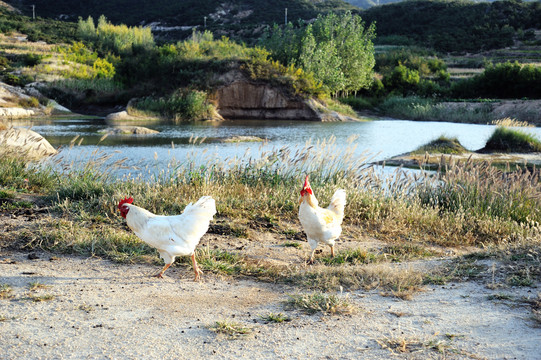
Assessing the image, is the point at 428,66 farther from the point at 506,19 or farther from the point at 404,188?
the point at 404,188

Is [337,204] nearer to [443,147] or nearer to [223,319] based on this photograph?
[223,319]

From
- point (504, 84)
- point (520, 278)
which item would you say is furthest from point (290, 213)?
point (504, 84)

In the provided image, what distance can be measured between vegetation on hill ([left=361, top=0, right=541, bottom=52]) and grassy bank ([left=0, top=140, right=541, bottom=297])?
7801 centimetres

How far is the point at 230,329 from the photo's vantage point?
4.74 m

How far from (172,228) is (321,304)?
1946 millimetres

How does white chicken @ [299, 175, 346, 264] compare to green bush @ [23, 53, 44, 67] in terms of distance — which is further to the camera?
green bush @ [23, 53, 44, 67]

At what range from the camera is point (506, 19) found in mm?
87875

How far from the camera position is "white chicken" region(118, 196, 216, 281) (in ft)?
19.9

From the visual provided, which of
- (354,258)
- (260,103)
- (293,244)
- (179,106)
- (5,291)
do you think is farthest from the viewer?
(260,103)

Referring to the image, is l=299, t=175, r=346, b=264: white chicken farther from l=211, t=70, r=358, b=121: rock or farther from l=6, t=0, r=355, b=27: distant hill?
l=6, t=0, r=355, b=27: distant hill

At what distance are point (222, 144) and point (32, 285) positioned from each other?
66.3 ft

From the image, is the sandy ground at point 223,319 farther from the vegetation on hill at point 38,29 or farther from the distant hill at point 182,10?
the distant hill at point 182,10

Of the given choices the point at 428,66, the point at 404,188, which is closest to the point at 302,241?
the point at 404,188

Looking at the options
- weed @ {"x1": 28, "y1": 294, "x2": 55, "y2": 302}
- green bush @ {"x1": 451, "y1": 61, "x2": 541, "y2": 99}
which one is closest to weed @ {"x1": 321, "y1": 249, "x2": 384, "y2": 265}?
weed @ {"x1": 28, "y1": 294, "x2": 55, "y2": 302}
